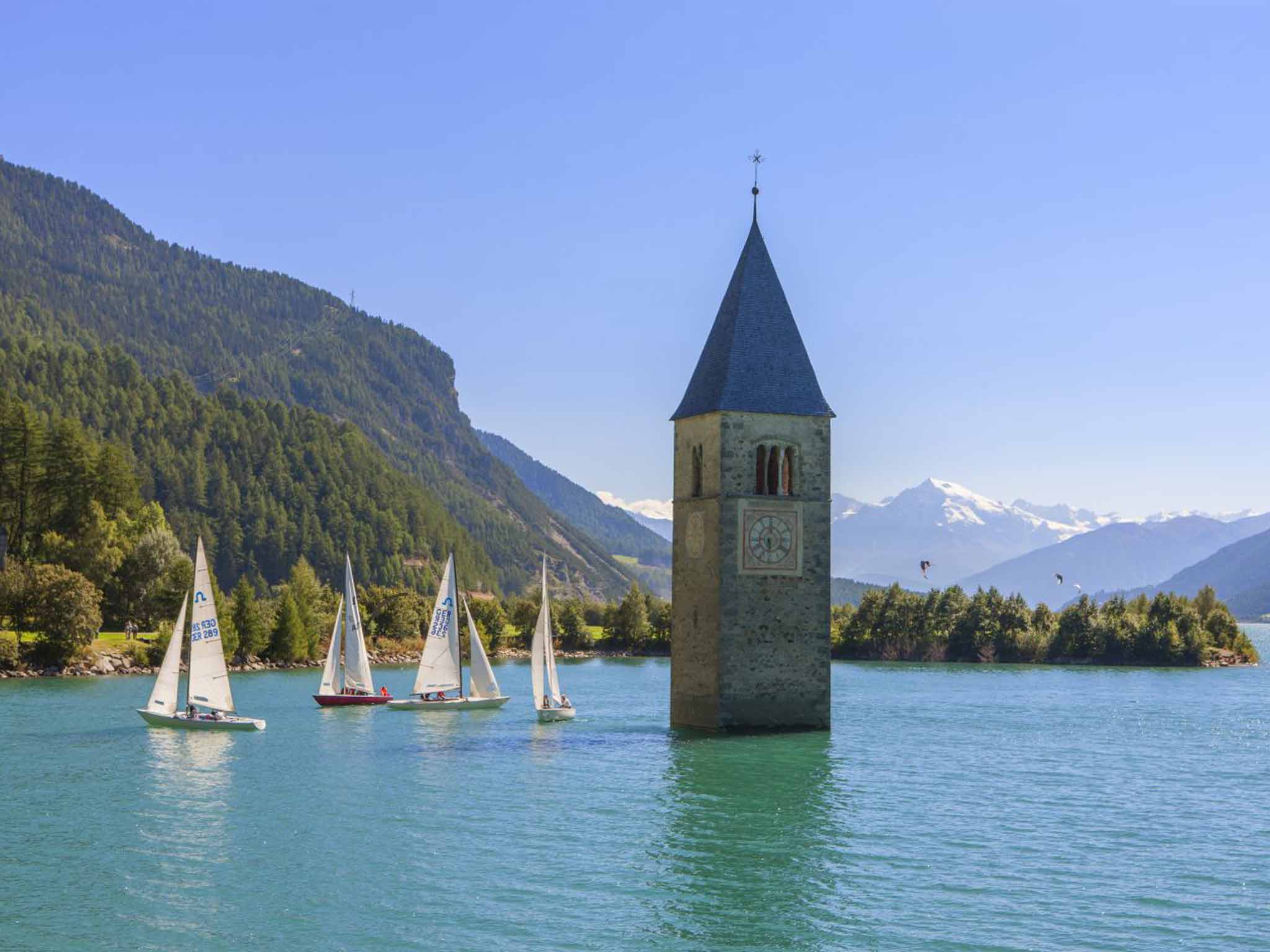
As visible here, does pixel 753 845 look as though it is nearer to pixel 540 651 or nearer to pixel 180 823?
pixel 180 823

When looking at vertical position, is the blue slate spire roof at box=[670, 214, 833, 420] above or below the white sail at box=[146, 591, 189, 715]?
above

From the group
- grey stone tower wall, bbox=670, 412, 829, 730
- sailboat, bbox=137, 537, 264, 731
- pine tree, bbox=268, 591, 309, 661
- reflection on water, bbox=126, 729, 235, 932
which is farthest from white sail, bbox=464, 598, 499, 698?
pine tree, bbox=268, 591, 309, 661

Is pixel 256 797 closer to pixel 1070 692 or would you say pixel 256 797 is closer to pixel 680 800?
pixel 680 800

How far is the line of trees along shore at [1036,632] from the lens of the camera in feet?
614

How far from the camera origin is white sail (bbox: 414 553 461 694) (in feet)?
281

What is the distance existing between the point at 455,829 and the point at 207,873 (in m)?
8.68

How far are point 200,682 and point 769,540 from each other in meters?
30.1

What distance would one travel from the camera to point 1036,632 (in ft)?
623

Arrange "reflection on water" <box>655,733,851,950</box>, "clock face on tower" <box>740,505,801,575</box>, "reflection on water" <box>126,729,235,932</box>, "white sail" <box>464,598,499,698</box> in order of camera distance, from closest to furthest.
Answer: "reflection on water" <box>655,733,851,950</box> < "reflection on water" <box>126,729,235,932</box> < "clock face on tower" <box>740,505,801,575</box> < "white sail" <box>464,598,499,698</box>

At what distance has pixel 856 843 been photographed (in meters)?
43.2

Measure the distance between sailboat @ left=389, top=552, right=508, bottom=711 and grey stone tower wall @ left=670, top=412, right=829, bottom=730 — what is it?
2290 cm

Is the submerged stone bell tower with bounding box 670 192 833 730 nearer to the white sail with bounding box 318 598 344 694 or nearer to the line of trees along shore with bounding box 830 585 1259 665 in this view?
the white sail with bounding box 318 598 344 694

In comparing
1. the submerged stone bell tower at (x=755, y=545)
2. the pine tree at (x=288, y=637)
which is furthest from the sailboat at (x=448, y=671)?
the pine tree at (x=288, y=637)

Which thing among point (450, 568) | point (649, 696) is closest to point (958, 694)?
point (649, 696)
